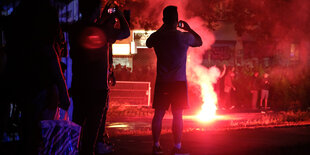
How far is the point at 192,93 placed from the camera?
19.5m

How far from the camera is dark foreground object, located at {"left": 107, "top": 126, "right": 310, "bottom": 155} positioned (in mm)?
6566

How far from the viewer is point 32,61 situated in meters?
3.69

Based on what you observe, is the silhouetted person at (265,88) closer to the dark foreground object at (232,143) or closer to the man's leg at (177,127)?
the dark foreground object at (232,143)

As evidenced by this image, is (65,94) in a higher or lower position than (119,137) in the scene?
higher

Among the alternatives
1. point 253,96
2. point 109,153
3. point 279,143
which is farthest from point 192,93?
point 109,153

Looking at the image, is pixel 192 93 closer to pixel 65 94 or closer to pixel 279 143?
pixel 279 143

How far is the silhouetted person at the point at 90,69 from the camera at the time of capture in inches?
185

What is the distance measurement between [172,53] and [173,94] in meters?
0.55

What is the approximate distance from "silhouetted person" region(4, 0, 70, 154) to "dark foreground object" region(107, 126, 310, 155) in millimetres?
2801

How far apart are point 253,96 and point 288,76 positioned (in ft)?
8.11

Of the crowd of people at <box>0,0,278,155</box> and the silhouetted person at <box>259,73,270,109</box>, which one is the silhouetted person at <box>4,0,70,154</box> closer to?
the crowd of people at <box>0,0,278,155</box>

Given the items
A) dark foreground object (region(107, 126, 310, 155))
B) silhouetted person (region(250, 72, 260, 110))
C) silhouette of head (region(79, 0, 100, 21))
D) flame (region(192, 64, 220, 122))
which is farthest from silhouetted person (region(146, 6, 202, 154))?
silhouetted person (region(250, 72, 260, 110))

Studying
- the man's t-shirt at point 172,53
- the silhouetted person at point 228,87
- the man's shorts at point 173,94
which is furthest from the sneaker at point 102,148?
the silhouetted person at point 228,87

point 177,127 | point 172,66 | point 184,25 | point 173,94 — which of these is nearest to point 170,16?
point 184,25
